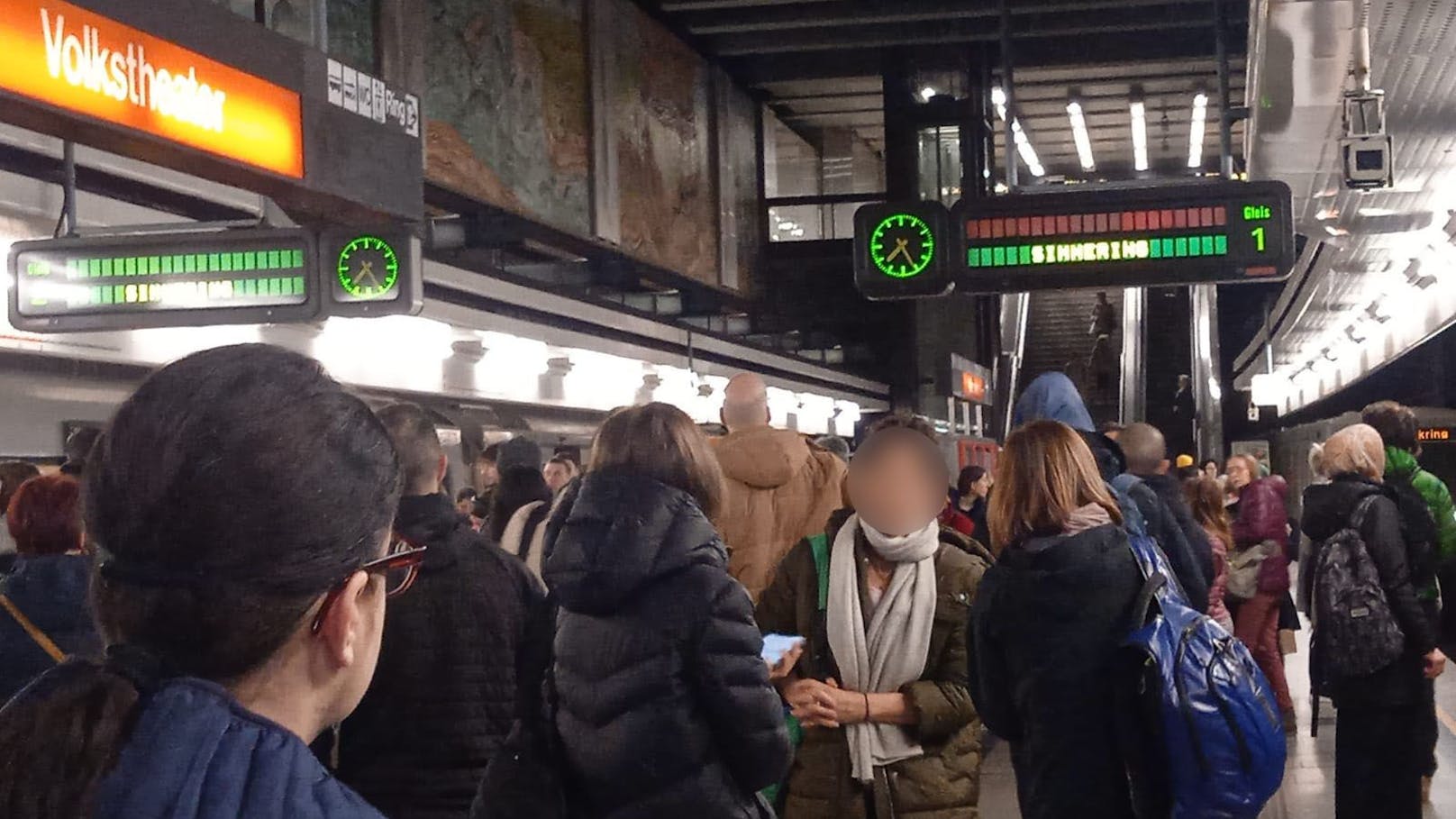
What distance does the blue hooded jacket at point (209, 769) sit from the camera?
969mm

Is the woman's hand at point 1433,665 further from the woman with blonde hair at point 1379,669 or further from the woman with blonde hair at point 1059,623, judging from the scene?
the woman with blonde hair at point 1059,623

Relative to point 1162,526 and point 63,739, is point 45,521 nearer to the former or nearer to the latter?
point 63,739

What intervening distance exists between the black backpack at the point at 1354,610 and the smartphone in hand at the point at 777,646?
2531 millimetres

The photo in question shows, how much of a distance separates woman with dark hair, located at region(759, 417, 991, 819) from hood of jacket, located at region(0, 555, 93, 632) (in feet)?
5.69

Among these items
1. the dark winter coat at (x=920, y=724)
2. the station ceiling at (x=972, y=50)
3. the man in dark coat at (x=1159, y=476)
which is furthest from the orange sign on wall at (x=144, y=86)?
the station ceiling at (x=972, y=50)

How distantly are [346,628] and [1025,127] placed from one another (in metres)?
17.2

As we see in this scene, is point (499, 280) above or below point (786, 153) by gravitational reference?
below

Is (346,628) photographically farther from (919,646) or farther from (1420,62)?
(1420,62)

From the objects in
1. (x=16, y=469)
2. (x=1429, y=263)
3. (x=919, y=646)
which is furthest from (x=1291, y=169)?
(x=16, y=469)

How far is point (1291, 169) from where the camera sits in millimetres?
9070

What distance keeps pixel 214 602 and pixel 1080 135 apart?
17760 millimetres

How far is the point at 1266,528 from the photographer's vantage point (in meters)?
9.04

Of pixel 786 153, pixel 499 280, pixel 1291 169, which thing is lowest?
pixel 499 280

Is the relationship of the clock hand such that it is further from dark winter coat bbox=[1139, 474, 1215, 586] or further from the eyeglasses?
the eyeglasses
